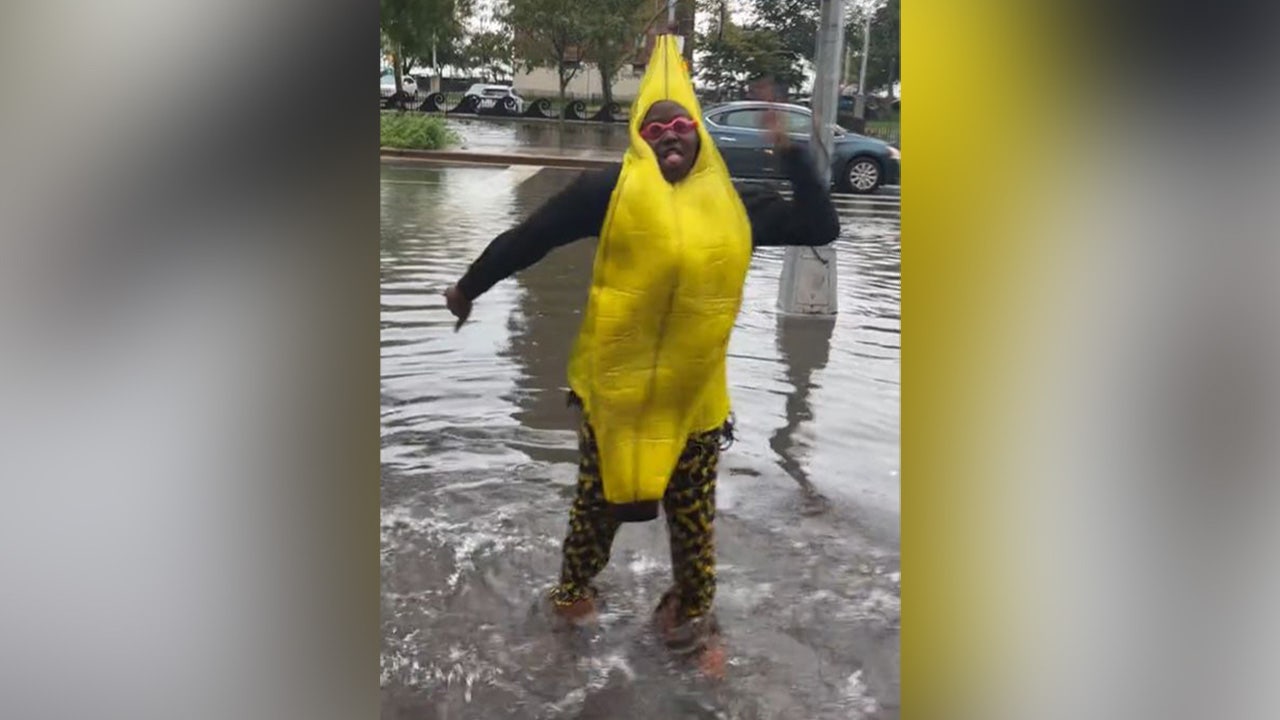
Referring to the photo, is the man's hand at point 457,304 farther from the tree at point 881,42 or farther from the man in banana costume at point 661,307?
the tree at point 881,42

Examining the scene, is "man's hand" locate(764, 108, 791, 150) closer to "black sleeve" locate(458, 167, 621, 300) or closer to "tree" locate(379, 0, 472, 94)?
"black sleeve" locate(458, 167, 621, 300)

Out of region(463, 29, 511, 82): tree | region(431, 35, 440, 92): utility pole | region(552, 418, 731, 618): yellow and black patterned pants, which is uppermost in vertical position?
region(463, 29, 511, 82): tree

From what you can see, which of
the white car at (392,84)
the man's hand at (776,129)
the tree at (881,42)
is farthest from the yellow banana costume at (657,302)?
the white car at (392,84)

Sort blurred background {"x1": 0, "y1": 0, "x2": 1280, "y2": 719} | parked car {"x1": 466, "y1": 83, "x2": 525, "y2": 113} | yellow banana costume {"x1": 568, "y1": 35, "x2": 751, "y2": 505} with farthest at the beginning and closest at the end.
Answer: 1. parked car {"x1": 466, "y1": 83, "x2": 525, "y2": 113}
2. yellow banana costume {"x1": 568, "y1": 35, "x2": 751, "y2": 505}
3. blurred background {"x1": 0, "y1": 0, "x2": 1280, "y2": 719}

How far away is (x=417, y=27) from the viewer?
2.02m

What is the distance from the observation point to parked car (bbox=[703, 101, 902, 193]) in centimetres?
201

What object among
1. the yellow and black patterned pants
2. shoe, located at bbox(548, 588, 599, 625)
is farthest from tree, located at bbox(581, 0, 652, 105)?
shoe, located at bbox(548, 588, 599, 625)

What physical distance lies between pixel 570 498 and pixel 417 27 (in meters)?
1.03

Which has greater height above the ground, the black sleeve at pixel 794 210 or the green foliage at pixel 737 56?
the green foliage at pixel 737 56

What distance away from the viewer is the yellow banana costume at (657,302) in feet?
6.46

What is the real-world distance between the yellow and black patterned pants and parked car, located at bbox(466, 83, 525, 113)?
70 cm
